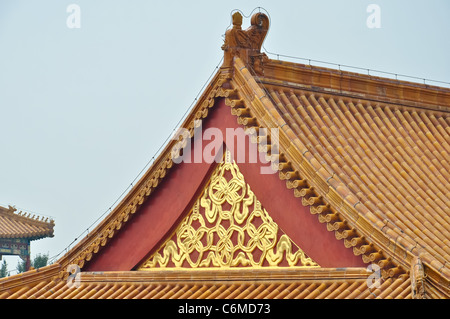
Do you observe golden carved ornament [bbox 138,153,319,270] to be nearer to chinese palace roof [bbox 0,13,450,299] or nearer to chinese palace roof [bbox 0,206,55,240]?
chinese palace roof [bbox 0,13,450,299]

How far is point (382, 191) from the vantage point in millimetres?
13344

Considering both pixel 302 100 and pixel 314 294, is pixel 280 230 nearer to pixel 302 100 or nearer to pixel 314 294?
pixel 314 294

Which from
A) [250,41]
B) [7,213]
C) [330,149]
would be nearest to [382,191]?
[330,149]

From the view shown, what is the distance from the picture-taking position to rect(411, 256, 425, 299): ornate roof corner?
10805mm

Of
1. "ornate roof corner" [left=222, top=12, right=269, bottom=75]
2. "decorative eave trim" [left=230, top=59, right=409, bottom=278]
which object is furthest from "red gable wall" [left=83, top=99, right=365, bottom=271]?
"ornate roof corner" [left=222, top=12, right=269, bottom=75]

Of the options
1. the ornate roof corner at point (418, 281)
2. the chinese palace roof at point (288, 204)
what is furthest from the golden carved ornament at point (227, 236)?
the ornate roof corner at point (418, 281)

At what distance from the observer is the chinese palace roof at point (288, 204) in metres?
12.2

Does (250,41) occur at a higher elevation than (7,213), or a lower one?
lower

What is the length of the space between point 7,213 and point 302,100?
24.1 meters

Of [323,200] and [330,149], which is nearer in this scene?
[323,200]

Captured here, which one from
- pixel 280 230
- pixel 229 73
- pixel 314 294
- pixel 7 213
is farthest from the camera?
pixel 7 213

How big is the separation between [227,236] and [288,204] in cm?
115

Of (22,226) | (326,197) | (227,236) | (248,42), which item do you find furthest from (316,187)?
(22,226)

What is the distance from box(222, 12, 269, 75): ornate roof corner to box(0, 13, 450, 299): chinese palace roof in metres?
0.02
